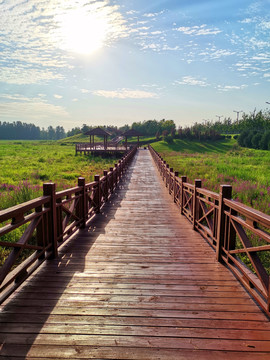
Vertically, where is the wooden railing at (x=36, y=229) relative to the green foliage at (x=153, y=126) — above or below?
below

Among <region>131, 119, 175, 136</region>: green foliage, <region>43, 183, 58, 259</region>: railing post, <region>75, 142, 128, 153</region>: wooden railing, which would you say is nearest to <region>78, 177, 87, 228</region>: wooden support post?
<region>43, 183, 58, 259</region>: railing post

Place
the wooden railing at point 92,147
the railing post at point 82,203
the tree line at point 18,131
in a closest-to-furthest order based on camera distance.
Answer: the railing post at point 82,203
the wooden railing at point 92,147
the tree line at point 18,131

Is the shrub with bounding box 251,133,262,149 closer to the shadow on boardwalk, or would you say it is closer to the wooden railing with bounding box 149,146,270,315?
the wooden railing with bounding box 149,146,270,315

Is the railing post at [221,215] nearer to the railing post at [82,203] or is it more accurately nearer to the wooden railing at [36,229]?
the wooden railing at [36,229]

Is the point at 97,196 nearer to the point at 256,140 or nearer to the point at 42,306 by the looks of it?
the point at 42,306

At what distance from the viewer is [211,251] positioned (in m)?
4.92

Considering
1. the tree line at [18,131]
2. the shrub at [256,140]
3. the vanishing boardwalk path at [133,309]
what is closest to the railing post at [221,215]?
the vanishing boardwalk path at [133,309]

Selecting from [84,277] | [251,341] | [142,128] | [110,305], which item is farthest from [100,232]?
[142,128]

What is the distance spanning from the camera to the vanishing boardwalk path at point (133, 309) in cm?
246

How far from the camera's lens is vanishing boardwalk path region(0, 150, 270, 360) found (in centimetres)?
Answer: 246

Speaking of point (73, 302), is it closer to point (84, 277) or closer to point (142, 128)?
point (84, 277)

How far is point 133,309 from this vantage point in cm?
304

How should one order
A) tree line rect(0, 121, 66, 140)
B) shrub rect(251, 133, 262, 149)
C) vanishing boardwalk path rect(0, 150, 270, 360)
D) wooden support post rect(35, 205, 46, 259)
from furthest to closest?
tree line rect(0, 121, 66, 140)
shrub rect(251, 133, 262, 149)
wooden support post rect(35, 205, 46, 259)
vanishing boardwalk path rect(0, 150, 270, 360)

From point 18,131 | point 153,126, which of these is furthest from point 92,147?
point 18,131
